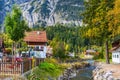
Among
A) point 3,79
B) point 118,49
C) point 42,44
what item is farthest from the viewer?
point 42,44

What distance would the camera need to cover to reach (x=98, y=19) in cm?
6969

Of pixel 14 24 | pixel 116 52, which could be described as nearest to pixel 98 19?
pixel 116 52

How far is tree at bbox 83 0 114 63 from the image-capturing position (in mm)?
68562

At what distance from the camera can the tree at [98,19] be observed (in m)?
68.6

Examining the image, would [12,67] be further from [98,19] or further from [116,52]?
[116,52]

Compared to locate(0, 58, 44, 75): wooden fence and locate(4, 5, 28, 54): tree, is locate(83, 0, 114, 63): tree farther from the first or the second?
locate(0, 58, 44, 75): wooden fence

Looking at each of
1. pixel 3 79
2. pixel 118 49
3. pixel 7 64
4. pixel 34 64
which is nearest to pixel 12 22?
pixel 34 64

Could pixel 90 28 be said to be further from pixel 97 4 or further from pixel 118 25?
pixel 118 25

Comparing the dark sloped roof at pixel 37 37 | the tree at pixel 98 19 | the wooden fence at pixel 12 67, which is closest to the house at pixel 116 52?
the tree at pixel 98 19

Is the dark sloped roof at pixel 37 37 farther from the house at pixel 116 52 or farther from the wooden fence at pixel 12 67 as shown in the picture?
the wooden fence at pixel 12 67

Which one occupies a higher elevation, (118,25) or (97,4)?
(97,4)

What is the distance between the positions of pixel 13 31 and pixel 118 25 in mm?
16600

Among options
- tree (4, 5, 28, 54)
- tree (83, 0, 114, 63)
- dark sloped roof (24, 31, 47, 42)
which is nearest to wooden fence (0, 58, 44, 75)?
tree (4, 5, 28, 54)

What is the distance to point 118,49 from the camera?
85938 mm
